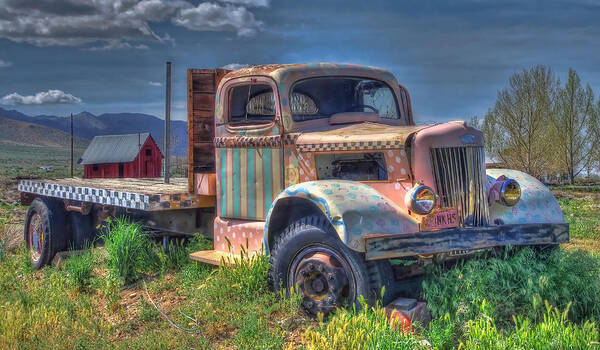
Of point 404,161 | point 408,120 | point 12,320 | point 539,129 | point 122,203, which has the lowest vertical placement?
point 12,320

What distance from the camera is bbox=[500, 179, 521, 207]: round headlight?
18.0 ft

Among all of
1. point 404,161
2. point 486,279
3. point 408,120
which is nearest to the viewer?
point 486,279

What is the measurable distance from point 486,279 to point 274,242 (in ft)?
6.30

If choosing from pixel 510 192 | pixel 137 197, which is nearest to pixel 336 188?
pixel 510 192

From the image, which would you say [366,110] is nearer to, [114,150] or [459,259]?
[459,259]

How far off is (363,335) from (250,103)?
309 cm

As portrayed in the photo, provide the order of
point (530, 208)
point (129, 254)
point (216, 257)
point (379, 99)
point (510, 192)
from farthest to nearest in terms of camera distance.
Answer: point (129, 254), point (379, 99), point (216, 257), point (530, 208), point (510, 192)

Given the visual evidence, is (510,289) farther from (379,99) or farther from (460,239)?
(379,99)

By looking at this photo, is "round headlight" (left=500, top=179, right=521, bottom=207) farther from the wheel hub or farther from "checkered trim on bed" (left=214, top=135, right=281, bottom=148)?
"checkered trim on bed" (left=214, top=135, right=281, bottom=148)

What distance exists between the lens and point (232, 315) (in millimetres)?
5066

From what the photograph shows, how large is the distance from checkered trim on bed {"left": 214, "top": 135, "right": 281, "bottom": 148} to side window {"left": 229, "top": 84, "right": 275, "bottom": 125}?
213mm

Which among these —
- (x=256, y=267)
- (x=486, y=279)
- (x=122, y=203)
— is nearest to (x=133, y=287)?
(x=122, y=203)

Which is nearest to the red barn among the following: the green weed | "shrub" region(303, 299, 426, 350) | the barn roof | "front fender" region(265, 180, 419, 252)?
the barn roof

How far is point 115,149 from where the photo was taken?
44.2 m
